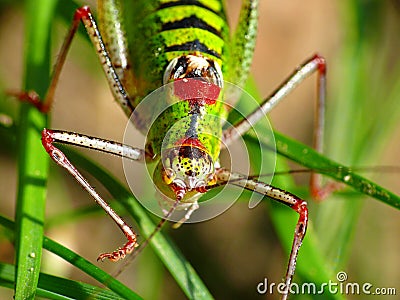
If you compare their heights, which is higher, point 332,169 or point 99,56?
point 99,56

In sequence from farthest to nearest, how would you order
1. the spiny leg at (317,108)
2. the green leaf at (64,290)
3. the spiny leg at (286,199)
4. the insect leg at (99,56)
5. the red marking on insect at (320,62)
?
the red marking on insect at (320,62) → the spiny leg at (317,108) → the insect leg at (99,56) → the spiny leg at (286,199) → the green leaf at (64,290)

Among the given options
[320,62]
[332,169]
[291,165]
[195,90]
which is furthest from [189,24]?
[291,165]

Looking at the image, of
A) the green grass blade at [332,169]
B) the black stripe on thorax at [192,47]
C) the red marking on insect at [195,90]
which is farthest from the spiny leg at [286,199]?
the black stripe on thorax at [192,47]

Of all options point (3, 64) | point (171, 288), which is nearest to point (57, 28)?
point (3, 64)

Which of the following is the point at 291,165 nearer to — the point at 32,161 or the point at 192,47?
the point at 192,47

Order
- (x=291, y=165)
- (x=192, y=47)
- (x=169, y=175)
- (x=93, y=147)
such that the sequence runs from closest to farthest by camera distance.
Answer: (x=169, y=175)
(x=93, y=147)
(x=192, y=47)
(x=291, y=165)

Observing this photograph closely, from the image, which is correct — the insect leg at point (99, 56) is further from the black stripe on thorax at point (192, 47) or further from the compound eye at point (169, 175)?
the compound eye at point (169, 175)
